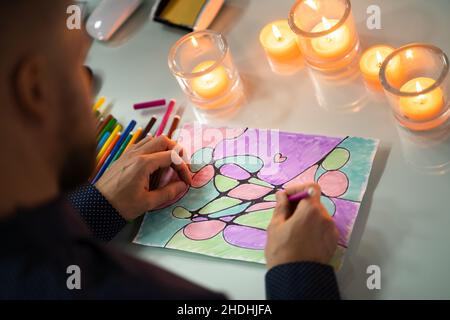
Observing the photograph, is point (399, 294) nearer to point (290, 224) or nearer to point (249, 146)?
point (290, 224)

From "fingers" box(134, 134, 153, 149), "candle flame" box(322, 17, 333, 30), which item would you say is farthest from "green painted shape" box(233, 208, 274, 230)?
"candle flame" box(322, 17, 333, 30)

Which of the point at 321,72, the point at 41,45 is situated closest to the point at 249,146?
the point at 321,72

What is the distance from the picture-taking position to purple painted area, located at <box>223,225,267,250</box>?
0.85 m

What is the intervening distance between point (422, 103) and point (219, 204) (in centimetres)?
33

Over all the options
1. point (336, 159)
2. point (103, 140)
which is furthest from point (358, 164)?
point (103, 140)

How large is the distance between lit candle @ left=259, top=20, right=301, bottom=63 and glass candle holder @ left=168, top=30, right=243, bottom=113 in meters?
0.07

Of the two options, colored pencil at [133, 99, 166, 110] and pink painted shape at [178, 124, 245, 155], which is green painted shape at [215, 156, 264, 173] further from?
colored pencil at [133, 99, 166, 110]

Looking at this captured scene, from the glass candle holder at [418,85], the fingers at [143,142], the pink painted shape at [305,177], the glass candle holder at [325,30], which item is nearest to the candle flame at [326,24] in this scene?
the glass candle holder at [325,30]

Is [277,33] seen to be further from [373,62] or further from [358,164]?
[358,164]

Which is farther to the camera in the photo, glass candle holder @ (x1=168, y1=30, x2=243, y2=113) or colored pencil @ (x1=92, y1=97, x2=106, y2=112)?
colored pencil @ (x1=92, y1=97, x2=106, y2=112)

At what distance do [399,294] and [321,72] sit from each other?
16.0 inches

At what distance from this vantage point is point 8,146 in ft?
1.89

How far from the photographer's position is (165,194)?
3.09 ft

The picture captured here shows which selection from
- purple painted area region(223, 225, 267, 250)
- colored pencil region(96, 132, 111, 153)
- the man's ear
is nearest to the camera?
the man's ear
